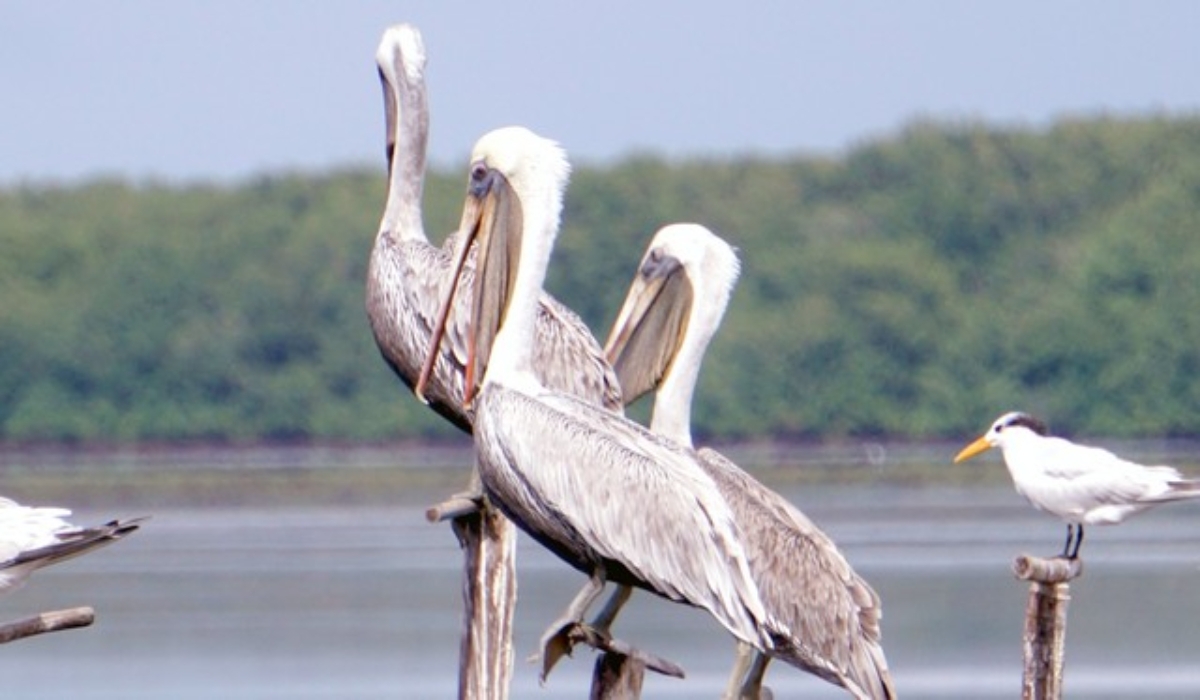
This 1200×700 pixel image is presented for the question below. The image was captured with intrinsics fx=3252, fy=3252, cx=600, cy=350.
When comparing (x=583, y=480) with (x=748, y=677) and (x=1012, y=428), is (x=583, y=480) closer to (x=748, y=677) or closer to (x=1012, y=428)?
(x=748, y=677)

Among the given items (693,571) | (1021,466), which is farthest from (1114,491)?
(693,571)

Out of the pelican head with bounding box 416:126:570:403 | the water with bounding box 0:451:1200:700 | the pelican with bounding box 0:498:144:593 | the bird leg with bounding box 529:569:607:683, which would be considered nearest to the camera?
the pelican with bounding box 0:498:144:593

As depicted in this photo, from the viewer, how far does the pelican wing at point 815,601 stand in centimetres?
656

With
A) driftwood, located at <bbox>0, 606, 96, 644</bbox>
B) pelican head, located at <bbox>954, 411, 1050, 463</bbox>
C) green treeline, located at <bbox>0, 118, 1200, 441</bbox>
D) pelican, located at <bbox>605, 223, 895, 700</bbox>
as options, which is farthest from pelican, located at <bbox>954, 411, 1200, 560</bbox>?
green treeline, located at <bbox>0, 118, 1200, 441</bbox>

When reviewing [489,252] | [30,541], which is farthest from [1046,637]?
[30,541]

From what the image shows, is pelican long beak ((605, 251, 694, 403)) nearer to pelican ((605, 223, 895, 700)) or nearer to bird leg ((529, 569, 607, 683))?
pelican ((605, 223, 895, 700))

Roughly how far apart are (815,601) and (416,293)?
162 centimetres

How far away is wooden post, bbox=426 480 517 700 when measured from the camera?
7020 mm

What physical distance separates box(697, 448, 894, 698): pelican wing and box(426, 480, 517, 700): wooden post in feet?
2.15

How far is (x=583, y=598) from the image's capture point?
6438mm

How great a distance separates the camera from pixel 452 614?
17797 mm

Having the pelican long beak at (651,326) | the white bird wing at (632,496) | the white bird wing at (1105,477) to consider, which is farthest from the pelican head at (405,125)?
the white bird wing at (1105,477)


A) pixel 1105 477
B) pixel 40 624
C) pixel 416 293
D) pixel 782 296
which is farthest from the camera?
pixel 782 296

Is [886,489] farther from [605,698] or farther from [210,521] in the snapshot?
[605,698]
